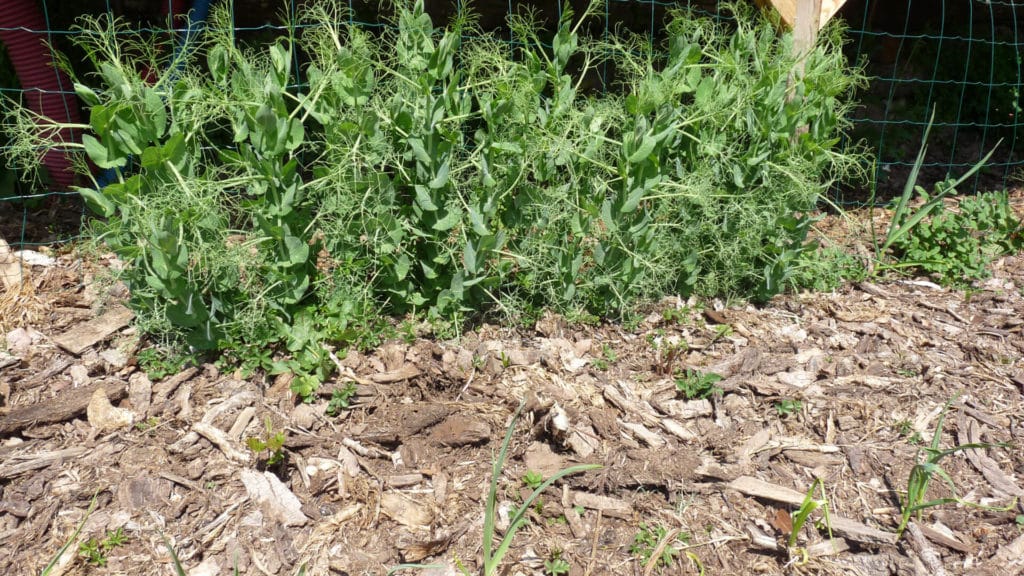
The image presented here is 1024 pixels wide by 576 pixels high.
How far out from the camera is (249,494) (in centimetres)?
216

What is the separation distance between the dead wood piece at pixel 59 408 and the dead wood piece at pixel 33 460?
0.43 feet

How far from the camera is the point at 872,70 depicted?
573 centimetres

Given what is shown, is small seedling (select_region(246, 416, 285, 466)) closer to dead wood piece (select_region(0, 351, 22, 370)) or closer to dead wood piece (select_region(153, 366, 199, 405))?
dead wood piece (select_region(153, 366, 199, 405))

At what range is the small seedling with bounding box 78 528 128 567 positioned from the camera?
1.94m

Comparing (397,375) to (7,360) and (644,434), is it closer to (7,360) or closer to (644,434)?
(644,434)

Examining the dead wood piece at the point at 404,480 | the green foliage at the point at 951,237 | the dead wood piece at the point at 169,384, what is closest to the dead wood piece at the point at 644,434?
the dead wood piece at the point at 404,480

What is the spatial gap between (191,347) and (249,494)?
27.3 inches

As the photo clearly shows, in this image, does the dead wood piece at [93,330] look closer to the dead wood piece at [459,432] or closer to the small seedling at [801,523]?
the dead wood piece at [459,432]

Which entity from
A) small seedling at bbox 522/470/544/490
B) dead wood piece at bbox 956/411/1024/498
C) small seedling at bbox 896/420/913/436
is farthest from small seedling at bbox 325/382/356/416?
dead wood piece at bbox 956/411/1024/498

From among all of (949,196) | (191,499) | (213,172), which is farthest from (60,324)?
(949,196)

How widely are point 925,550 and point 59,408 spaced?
2.67 meters

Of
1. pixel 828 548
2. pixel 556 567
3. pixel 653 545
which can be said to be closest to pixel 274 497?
pixel 556 567

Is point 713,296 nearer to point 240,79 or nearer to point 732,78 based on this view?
point 732,78

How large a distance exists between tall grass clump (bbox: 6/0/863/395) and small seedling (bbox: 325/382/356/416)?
91mm
